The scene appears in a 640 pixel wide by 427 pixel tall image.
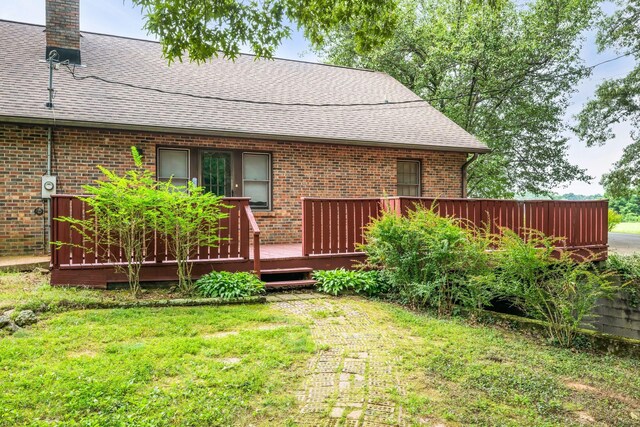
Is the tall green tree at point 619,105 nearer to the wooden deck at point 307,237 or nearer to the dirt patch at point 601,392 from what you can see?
the wooden deck at point 307,237

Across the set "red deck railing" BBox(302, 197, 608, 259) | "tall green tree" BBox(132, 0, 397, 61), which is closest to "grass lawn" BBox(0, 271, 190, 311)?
"red deck railing" BBox(302, 197, 608, 259)

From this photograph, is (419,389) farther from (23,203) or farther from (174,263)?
(23,203)

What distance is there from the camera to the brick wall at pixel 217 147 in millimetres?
8227

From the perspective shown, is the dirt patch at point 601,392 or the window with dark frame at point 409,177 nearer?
the dirt patch at point 601,392

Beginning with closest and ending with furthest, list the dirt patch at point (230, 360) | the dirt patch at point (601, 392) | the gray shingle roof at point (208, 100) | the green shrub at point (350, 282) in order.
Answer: the dirt patch at point (601, 392) < the dirt patch at point (230, 360) < the green shrub at point (350, 282) < the gray shingle roof at point (208, 100)

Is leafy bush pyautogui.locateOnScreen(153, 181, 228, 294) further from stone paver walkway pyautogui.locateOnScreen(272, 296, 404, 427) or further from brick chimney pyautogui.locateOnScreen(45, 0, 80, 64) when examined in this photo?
brick chimney pyautogui.locateOnScreen(45, 0, 80, 64)

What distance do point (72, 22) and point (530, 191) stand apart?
60.3 ft

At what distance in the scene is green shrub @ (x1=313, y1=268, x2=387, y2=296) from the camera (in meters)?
6.87

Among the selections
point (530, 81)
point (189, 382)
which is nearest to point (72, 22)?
point (189, 382)

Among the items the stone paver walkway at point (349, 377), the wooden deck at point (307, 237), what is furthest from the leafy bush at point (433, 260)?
the stone paver walkway at point (349, 377)

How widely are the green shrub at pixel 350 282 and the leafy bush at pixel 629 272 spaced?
4784 mm

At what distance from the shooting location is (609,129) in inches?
766

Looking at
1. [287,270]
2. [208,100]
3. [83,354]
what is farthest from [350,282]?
[208,100]

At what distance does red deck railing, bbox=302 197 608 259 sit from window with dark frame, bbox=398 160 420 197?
3169mm
